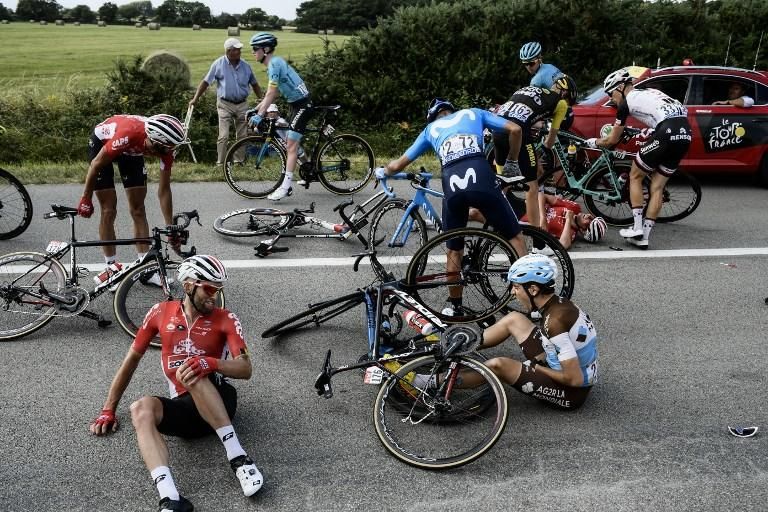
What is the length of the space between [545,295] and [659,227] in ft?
16.8

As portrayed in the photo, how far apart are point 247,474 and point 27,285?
3.19 meters

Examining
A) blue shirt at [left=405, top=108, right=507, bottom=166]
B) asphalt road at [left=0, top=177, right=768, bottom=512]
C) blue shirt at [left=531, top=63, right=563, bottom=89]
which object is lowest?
asphalt road at [left=0, top=177, right=768, bottom=512]

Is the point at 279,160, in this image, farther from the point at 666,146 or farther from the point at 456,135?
the point at 666,146

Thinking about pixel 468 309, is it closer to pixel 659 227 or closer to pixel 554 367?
pixel 554 367

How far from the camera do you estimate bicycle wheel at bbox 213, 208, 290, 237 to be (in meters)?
8.62

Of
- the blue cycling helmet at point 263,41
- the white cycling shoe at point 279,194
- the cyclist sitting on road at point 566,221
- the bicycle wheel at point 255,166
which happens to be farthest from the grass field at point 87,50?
the cyclist sitting on road at point 566,221

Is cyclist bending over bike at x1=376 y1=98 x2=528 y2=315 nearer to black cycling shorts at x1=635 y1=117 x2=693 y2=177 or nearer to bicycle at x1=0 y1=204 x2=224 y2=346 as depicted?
bicycle at x1=0 y1=204 x2=224 y2=346

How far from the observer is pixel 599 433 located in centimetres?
505

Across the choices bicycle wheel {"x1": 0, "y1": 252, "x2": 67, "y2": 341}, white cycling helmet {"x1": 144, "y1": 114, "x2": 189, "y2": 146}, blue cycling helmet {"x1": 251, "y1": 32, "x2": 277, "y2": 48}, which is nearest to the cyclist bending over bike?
white cycling helmet {"x1": 144, "y1": 114, "x2": 189, "y2": 146}

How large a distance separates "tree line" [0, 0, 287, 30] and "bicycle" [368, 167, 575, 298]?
3869 cm

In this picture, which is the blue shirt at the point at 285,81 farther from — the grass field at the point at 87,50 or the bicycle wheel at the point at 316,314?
the grass field at the point at 87,50

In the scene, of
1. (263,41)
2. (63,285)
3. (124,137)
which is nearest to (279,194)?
(263,41)

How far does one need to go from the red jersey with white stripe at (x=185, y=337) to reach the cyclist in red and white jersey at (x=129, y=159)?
2412 millimetres

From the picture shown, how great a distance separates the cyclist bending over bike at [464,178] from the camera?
6160mm
